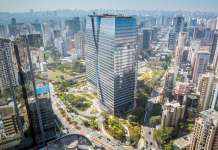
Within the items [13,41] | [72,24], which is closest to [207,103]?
[13,41]

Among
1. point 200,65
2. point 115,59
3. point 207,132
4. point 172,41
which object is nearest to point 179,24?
point 172,41

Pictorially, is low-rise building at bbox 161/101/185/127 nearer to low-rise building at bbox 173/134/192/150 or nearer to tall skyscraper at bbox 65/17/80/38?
low-rise building at bbox 173/134/192/150

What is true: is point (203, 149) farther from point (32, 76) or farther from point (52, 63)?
point (52, 63)

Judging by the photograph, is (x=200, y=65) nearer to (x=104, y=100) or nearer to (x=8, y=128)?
(x=104, y=100)

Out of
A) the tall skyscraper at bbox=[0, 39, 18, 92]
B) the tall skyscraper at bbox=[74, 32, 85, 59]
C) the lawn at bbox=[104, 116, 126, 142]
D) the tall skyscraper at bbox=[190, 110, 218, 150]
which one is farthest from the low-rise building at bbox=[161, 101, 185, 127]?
the tall skyscraper at bbox=[74, 32, 85, 59]

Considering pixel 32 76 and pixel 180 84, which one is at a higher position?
pixel 32 76

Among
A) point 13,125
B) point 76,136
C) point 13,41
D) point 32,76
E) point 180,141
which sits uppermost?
point 13,41

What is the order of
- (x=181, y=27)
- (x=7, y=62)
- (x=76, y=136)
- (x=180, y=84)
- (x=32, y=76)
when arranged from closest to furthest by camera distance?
1. (x=76, y=136)
2. (x=32, y=76)
3. (x=7, y=62)
4. (x=180, y=84)
5. (x=181, y=27)
